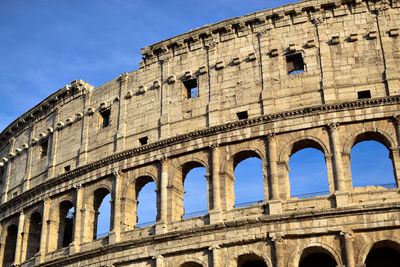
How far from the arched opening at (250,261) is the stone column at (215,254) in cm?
87

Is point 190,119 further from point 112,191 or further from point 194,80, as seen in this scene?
point 112,191

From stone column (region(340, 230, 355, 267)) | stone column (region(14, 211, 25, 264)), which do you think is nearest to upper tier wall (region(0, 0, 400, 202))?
stone column (region(14, 211, 25, 264))

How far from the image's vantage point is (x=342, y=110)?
25766 mm

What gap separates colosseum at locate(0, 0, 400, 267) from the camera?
24281 mm

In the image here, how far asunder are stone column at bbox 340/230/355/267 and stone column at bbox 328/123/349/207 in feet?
3.98

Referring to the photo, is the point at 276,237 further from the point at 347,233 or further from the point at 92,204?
the point at 92,204

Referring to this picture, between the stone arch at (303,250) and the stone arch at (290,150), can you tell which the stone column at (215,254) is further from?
the stone arch at (290,150)

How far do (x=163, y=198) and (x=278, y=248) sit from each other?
6.06 m

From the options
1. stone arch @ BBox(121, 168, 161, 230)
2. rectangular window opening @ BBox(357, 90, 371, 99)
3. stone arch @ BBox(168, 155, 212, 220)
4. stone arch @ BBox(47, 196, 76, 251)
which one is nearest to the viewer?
rectangular window opening @ BBox(357, 90, 371, 99)

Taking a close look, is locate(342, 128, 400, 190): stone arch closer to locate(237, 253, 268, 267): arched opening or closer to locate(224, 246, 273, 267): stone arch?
locate(224, 246, 273, 267): stone arch

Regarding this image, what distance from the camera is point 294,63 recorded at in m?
28.3

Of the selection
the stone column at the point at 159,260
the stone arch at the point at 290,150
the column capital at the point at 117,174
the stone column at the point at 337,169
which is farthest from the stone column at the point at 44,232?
the stone column at the point at 337,169

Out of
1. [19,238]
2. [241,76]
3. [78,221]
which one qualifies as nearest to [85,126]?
[78,221]

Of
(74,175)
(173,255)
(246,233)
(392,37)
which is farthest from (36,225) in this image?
(392,37)
